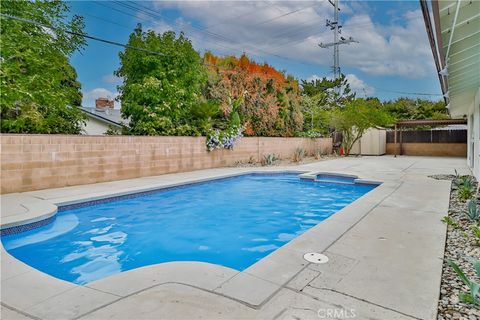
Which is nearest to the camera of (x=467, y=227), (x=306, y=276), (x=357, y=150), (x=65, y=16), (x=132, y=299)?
(x=132, y=299)

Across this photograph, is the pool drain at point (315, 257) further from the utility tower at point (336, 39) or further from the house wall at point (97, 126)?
the utility tower at point (336, 39)

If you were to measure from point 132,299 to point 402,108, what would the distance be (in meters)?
33.1

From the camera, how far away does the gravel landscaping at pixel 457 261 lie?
2426 mm

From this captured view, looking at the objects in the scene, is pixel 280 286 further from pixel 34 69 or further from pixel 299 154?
pixel 299 154

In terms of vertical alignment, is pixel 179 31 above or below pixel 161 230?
above

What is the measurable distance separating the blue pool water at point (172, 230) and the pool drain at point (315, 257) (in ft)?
3.75

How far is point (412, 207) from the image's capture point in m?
6.02

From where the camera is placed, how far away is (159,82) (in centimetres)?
1125

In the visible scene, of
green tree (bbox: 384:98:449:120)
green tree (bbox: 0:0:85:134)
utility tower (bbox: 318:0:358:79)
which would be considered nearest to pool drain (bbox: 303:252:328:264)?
green tree (bbox: 0:0:85:134)

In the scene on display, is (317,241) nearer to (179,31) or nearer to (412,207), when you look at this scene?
(412,207)

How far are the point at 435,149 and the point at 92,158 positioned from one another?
852 inches

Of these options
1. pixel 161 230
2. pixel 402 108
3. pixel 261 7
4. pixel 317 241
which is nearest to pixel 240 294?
pixel 317 241

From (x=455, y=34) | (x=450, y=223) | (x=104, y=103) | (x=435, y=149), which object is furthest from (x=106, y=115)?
(x=435, y=149)

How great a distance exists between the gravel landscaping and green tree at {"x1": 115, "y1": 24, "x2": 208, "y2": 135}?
906cm
